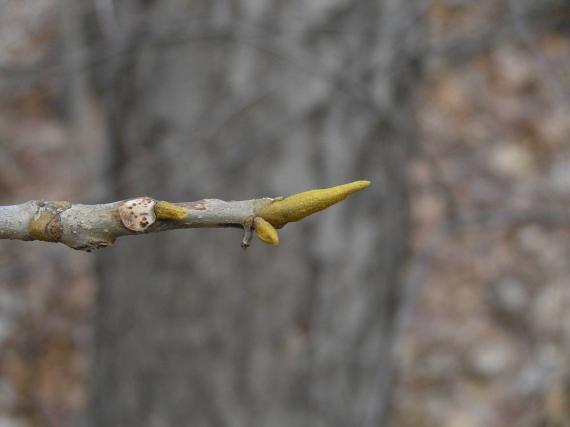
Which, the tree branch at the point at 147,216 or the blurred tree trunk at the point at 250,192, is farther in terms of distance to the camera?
the blurred tree trunk at the point at 250,192

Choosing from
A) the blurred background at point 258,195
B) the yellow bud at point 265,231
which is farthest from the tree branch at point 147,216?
the blurred background at point 258,195

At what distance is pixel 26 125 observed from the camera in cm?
231

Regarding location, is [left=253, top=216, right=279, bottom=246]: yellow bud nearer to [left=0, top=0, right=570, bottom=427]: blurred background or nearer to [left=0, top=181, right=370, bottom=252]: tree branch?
[left=0, top=181, right=370, bottom=252]: tree branch

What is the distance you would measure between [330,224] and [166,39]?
367 mm

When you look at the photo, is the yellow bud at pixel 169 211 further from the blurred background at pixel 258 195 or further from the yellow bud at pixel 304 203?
the blurred background at pixel 258 195

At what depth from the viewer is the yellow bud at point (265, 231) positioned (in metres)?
0.23

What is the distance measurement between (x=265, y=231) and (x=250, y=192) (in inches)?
32.9

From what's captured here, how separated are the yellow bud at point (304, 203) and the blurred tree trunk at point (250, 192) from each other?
813 millimetres

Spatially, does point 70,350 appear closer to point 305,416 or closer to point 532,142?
point 305,416

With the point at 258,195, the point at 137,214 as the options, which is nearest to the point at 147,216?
the point at 137,214

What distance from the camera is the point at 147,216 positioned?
0.78 feet

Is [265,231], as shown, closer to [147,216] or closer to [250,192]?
[147,216]

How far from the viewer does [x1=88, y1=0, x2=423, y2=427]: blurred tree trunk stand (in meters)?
1.07

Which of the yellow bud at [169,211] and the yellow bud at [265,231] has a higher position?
the yellow bud at [169,211]
